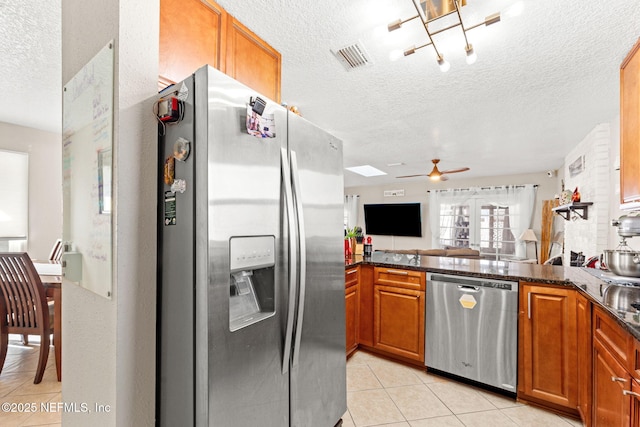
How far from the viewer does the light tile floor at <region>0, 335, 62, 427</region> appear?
187 cm

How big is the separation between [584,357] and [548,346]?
0.25 meters

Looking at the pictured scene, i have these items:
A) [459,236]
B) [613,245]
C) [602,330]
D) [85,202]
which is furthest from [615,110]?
[459,236]

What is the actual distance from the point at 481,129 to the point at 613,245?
187cm

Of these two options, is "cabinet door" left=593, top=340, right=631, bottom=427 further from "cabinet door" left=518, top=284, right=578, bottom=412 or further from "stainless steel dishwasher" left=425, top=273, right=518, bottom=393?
"stainless steel dishwasher" left=425, top=273, right=518, bottom=393

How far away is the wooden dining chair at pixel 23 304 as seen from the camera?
222cm

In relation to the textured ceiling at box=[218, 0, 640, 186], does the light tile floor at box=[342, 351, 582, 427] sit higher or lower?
lower

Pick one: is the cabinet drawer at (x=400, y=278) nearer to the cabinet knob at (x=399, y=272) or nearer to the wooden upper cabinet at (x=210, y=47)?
the cabinet knob at (x=399, y=272)

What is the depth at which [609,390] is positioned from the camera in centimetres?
138

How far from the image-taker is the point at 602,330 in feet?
4.90

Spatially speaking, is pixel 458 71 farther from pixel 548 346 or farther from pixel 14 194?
pixel 14 194

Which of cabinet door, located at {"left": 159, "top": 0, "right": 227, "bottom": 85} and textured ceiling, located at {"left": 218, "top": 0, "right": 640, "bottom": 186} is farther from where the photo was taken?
textured ceiling, located at {"left": 218, "top": 0, "right": 640, "bottom": 186}

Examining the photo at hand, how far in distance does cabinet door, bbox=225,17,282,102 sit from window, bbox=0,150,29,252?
13.6 feet

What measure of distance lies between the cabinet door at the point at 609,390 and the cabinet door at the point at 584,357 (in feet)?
0.29

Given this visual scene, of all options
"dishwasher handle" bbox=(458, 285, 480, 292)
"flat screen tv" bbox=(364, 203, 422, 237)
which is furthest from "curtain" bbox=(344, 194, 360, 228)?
"dishwasher handle" bbox=(458, 285, 480, 292)
